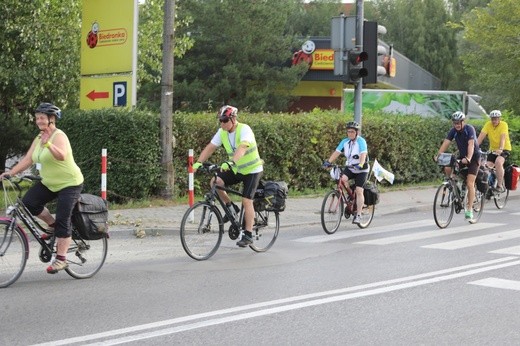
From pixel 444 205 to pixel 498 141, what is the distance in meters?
3.83

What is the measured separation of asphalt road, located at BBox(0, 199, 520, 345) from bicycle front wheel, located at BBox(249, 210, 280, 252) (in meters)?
0.18

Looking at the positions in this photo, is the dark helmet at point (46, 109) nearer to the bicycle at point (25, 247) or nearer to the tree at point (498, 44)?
the bicycle at point (25, 247)

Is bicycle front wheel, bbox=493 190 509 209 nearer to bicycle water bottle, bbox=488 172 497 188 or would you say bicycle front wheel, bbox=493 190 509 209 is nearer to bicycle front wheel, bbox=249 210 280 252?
bicycle water bottle, bbox=488 172 497 188

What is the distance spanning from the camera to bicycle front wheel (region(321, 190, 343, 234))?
12.5 m

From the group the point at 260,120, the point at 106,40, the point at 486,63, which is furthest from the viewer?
the point at 486,63

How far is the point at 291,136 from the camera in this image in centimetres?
1794

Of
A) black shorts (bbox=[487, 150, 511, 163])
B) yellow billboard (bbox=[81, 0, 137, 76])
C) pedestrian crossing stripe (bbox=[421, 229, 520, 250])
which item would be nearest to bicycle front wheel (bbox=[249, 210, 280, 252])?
pedestrian crossing stripe (bbox=[421, 229, 520, 250])

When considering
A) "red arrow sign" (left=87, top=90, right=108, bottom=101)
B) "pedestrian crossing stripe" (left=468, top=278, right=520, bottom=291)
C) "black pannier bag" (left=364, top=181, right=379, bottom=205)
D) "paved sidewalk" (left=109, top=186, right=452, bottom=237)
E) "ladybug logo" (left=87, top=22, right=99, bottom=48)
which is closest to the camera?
"pedestrian crossing stripe" (left=468, top=278, right=520, bottom=291)

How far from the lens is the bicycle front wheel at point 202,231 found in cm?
964

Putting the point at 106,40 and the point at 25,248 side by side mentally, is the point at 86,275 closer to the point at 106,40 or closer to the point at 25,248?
the point at 25,248

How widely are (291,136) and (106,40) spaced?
14.9 ft

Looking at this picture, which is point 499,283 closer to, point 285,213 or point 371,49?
point 285,213

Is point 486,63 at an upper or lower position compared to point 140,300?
upper

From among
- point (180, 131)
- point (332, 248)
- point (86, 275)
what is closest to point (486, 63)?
point (180, 131)
